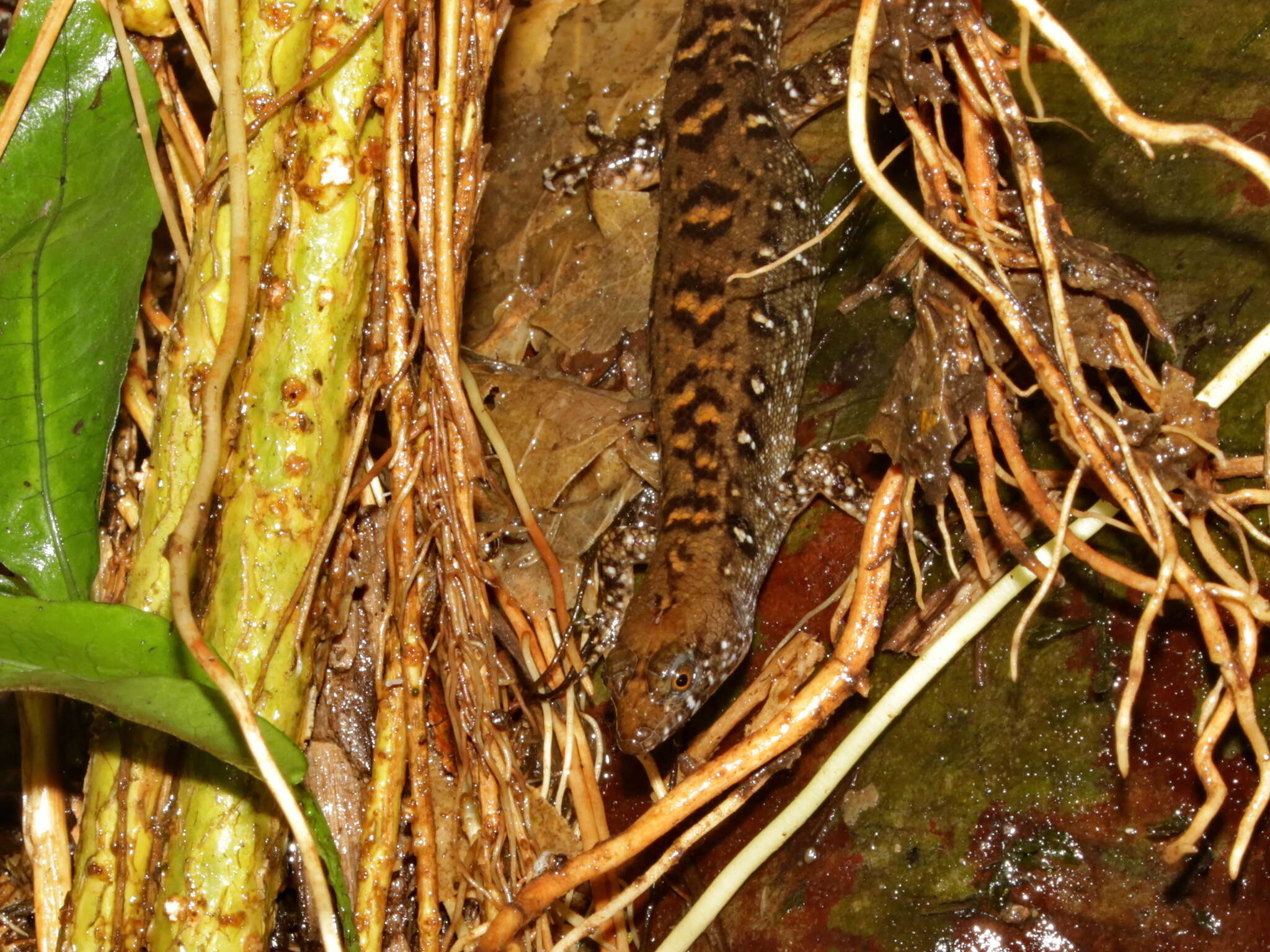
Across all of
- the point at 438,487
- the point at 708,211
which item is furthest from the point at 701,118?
the point at 438,487

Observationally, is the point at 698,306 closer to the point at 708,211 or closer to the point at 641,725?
the point at 708,211

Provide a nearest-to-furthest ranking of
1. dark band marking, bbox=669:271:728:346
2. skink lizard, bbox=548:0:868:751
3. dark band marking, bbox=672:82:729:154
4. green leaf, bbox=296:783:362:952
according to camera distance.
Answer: green leaf, bbox=296:783:362:952 → skink lizard, bbox=548:0:868:751 → dark band marking, bbox=669:271:728:346 → dark band marking, bbox=672:82:729:154

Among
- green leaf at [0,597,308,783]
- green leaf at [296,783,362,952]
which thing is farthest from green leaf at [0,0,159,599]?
green leaf at [296,783,362,952]

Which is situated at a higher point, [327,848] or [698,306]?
[698,306]

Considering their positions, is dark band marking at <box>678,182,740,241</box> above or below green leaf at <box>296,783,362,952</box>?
above

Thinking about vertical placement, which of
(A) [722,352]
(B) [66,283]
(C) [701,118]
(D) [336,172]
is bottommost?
(A) [722,352]

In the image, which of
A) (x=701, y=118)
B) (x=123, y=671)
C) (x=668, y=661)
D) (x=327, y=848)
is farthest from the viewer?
(x=701, y=118)

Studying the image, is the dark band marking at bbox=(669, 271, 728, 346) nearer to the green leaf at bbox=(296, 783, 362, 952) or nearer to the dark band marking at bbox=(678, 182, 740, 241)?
the dark band marking at bbox=(678, 182, 740, 241)
